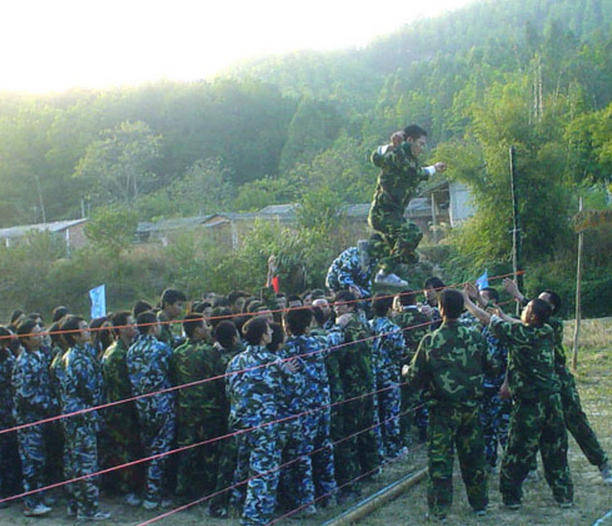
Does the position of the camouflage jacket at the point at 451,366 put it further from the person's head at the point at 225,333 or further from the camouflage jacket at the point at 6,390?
the camouflage jacket at the point at 6,390

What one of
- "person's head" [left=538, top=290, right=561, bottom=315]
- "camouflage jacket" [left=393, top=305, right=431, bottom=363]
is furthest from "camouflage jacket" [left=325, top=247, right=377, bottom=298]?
"person's head" [left=538, top=290, right=561, bottom=315]

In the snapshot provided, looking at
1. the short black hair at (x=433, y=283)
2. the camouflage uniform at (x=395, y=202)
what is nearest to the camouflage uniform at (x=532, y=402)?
the camouflage uniform at (x=395, y=202)

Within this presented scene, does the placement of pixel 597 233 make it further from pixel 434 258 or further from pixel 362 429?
pixel 362 429

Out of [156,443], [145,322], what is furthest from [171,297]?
[156,443]

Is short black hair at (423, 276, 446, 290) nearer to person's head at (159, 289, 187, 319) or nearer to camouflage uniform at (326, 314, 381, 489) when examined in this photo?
camouflage uniform at (326, 314, 381, 489)

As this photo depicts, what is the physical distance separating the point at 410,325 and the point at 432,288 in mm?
540

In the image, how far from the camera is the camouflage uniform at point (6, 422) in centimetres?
761

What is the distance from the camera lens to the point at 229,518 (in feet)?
21.7

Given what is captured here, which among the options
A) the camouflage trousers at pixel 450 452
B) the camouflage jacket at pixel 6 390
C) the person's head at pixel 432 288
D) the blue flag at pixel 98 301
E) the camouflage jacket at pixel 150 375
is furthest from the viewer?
the blue flag at pixel 98 301

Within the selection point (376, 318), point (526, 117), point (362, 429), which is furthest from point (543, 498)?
point (526, 117)

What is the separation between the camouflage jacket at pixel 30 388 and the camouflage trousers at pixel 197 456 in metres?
1.42

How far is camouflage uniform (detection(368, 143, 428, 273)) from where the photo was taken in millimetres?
7863

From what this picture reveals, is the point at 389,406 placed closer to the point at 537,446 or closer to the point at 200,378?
the point at 537,446

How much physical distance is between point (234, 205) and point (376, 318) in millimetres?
47532
